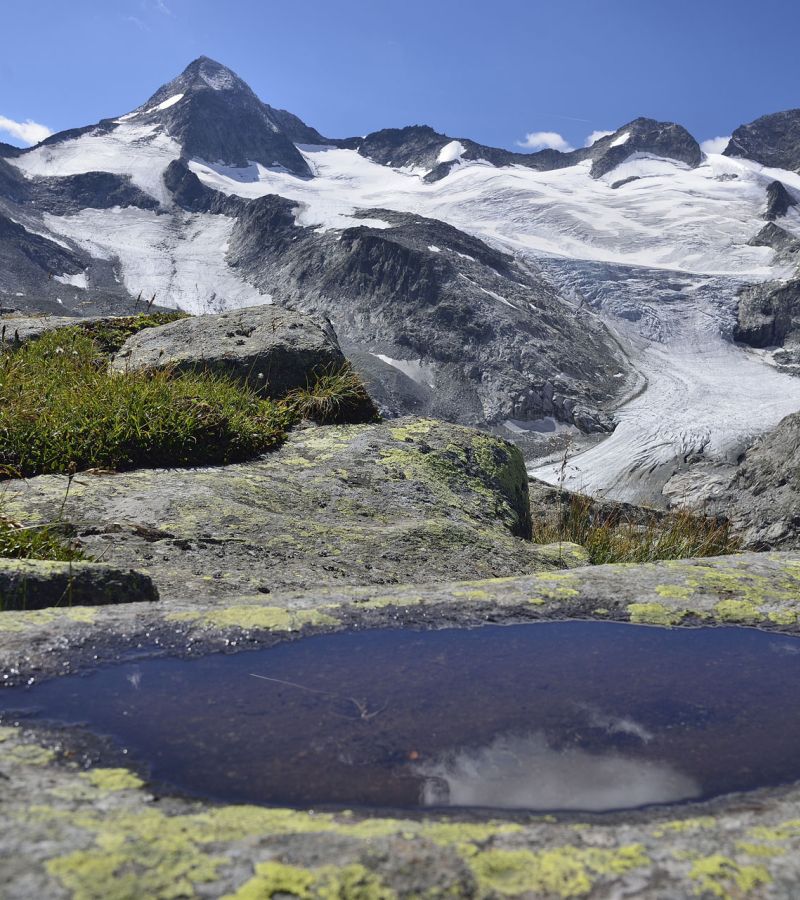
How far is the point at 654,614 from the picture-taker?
3.73 metres

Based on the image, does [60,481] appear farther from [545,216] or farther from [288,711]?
[545,216]

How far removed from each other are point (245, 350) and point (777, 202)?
A: 141 meters

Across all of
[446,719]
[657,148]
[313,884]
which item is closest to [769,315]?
[446,719]

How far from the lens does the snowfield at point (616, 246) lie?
5781 cm

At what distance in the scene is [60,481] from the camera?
603 centimetres

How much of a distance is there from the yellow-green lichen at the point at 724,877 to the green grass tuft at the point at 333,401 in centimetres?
774

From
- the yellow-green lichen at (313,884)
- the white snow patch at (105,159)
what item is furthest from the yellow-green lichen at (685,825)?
the white snow patch at (105,159)

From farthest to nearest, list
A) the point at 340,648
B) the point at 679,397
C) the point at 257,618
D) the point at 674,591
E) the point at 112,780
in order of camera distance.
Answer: the point at 679,397 < the point at 674,591 < the point at 257,618 < the point at 340,648 < the point at 112,780

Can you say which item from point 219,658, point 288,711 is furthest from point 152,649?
point 288,711

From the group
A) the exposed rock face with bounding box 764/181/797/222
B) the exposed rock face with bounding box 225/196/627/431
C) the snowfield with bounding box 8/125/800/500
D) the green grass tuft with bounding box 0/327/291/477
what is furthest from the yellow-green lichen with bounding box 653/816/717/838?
the exposed rock face with bounding box 764/181/797/222

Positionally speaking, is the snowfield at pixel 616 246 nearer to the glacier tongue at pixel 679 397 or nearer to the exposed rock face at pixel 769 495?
the glacier tongue at pixel 679 397

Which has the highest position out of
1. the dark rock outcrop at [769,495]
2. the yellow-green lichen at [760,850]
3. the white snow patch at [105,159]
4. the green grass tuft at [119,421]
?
the white snow patch at [105,159]

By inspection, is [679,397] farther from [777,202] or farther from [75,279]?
[75,279]

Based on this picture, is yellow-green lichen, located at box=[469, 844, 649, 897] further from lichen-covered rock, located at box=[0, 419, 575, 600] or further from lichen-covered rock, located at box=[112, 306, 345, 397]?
lichen-covered rock, located at box=[112, 306, 345, 397]
